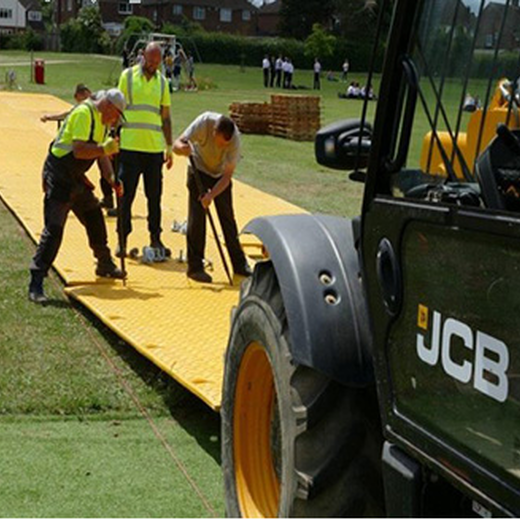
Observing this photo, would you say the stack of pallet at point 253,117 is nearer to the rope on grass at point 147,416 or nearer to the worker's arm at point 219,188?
the worker's arm at point 219,188

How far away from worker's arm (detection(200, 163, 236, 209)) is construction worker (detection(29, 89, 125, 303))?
861mm

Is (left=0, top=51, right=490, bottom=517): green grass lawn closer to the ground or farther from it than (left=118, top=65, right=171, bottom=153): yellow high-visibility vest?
closer to the ground

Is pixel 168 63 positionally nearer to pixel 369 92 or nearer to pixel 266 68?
pixel 266 68

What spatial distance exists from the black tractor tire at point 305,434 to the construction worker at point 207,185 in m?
5.00

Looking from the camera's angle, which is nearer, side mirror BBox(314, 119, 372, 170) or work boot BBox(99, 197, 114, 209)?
side mirror BBox(314, 119, 372, 170)

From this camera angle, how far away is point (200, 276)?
9.42 metres

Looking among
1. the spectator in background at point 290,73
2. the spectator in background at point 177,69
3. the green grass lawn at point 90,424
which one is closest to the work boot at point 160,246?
the green grass lawn at point 90,424

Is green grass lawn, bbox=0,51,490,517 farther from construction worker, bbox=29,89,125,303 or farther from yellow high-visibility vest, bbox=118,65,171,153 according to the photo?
yellow high-visibility vest, bbox=118,65,171,153

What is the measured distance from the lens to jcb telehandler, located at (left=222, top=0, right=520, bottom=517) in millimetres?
2822

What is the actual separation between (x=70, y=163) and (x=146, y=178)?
4.78ft

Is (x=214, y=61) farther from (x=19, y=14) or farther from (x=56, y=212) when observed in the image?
(x=19, y=14)

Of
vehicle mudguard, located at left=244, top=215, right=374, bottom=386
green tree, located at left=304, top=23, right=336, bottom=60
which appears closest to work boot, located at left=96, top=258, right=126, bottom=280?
green tree, located at left=304, top=23, right=336, bottom=60

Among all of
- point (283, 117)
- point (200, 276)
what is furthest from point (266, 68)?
point (200, 276)

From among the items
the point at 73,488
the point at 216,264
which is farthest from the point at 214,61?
the point at 73,488
